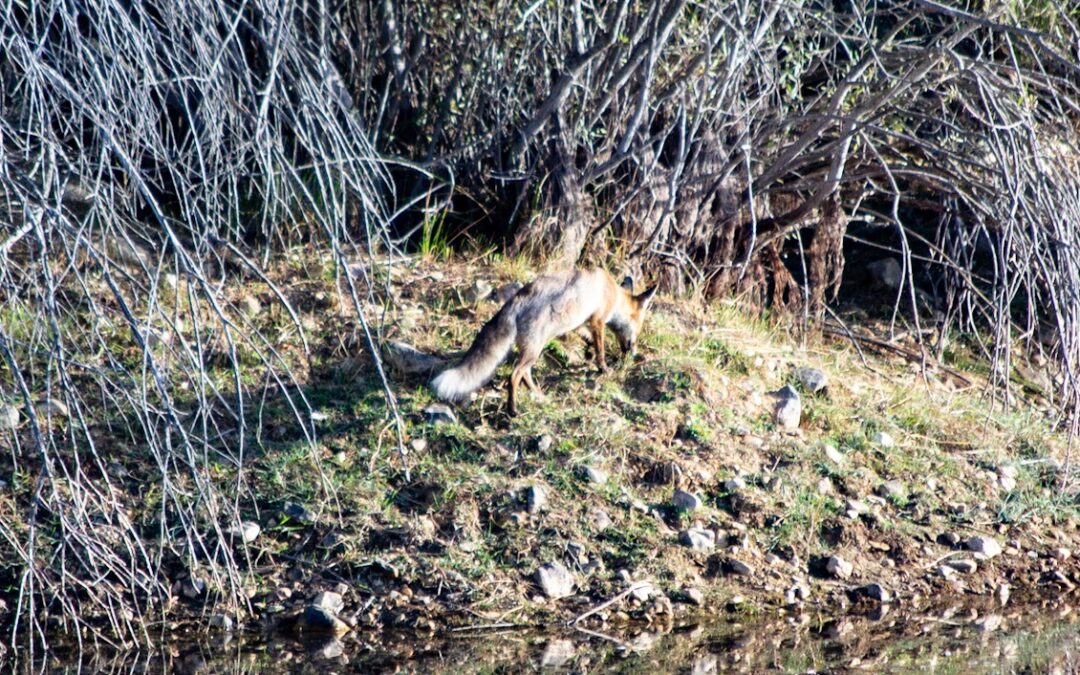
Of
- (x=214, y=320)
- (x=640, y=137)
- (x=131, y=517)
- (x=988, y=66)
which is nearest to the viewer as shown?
(x=131, y=517)

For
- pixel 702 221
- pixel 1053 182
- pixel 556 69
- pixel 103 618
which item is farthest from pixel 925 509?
pixel 103 618

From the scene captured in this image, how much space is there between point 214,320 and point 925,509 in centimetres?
333

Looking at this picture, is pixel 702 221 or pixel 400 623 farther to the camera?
pixel 702 221

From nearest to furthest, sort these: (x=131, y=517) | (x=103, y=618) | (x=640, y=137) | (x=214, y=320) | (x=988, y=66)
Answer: (x=103, y=618)
(x=131, y=517)
(x=988, y=66)
(x=214, y=320)
(x=640, y=137)

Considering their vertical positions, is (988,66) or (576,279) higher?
(988,66)

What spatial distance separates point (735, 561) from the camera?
5.33 metres

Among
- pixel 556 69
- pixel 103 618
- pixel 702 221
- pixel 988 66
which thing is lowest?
pixel 103 618

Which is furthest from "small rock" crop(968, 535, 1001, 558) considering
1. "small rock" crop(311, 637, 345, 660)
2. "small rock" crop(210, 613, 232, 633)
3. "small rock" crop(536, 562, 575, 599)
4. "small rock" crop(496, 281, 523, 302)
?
"small rock" crop(210, 613, 232, 633)

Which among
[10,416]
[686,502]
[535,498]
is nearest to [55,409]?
[10,416]

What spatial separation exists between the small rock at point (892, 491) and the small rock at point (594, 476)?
4.07 ft

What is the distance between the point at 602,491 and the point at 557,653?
1.10m

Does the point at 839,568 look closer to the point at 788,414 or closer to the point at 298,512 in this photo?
the point at 788,414

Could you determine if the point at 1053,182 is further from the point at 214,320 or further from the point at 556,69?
the point at 214,320

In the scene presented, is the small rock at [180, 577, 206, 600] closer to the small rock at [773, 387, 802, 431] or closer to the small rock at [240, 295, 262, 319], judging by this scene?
the small rock at [240, 295, 262, 319]
